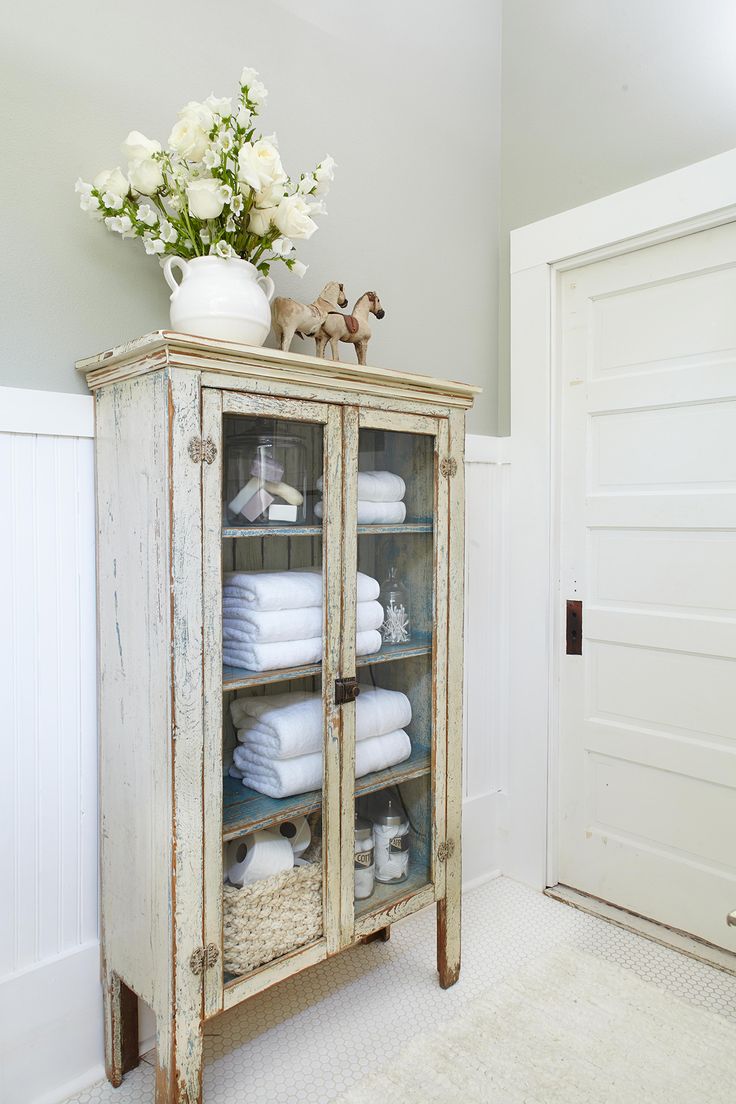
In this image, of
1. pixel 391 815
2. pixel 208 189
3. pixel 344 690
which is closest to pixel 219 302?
pixel 208 189

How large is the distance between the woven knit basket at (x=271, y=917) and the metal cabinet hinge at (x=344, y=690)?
0.31 m

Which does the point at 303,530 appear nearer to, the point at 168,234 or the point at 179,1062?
the point at 168,234

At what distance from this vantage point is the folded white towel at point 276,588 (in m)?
1.33

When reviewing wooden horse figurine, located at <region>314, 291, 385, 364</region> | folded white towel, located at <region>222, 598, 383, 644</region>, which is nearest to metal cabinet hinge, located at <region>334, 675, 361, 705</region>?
folded white towel, located at <region>222, 598, 383, 644</region>

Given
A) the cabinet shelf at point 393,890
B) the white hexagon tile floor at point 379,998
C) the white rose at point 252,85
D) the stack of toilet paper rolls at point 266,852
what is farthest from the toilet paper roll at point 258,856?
the white rose at point 252,85

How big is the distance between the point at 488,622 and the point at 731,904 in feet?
3.29

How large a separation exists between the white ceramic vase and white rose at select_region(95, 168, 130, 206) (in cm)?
16

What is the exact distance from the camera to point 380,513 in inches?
61.1

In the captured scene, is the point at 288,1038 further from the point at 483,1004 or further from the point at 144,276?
the point at 144,276

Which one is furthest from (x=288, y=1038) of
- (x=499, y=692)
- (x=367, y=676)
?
(x=499, y=692)

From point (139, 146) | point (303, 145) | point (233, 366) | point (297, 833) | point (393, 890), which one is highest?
point (303, 145)

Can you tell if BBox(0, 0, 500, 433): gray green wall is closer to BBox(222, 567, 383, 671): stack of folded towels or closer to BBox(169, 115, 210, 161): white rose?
BBox(169, 115, 210, 161): white rose

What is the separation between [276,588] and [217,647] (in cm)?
17

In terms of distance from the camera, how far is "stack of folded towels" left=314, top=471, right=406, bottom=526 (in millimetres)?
1501
